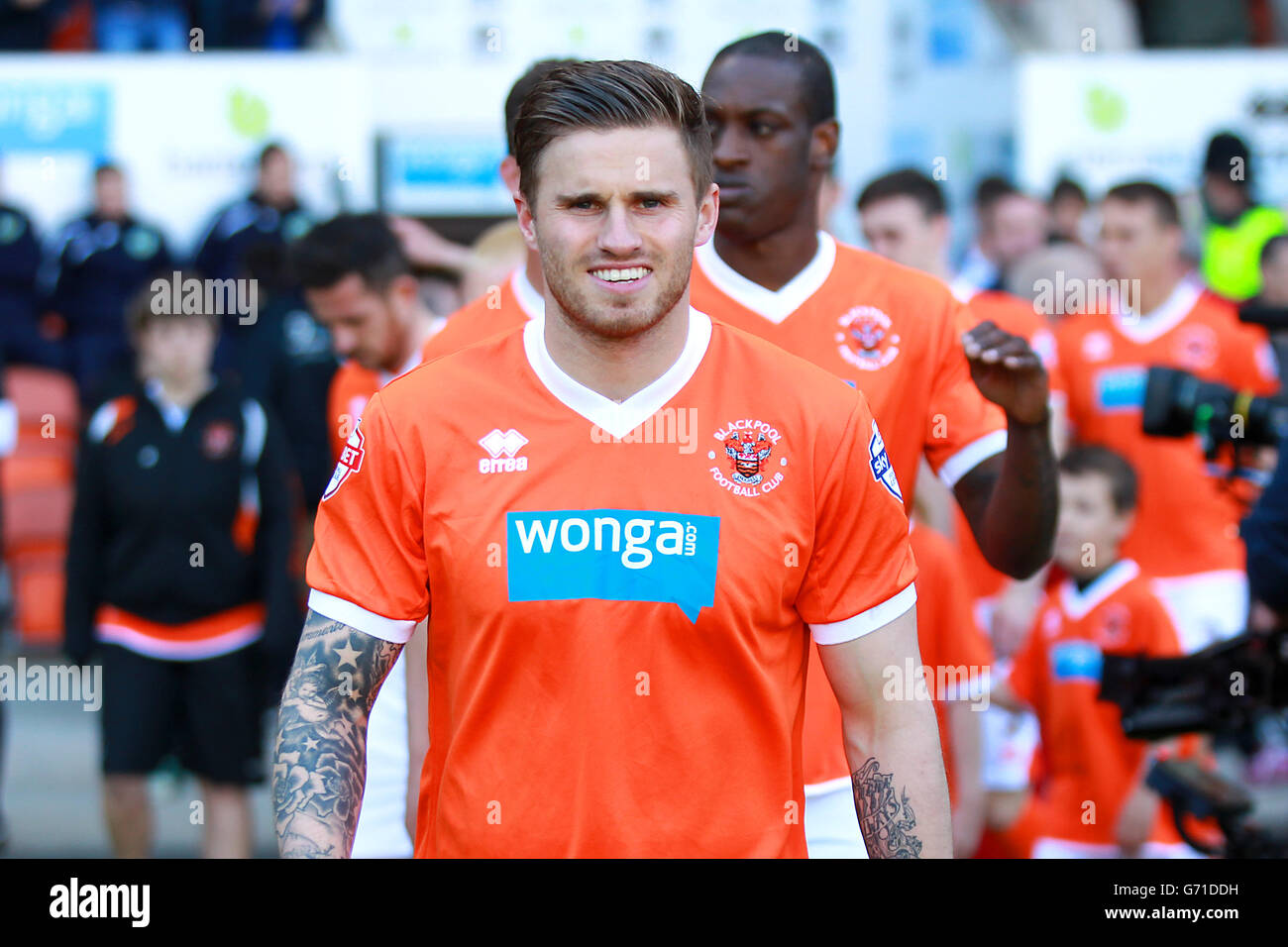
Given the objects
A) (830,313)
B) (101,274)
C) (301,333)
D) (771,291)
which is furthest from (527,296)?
(101,274)

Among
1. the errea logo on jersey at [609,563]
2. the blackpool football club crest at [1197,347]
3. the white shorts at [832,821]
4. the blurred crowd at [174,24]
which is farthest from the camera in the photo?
the blurred crowd at [174,24]

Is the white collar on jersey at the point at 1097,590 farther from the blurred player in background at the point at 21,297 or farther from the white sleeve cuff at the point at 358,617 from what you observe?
the blurred player in background at the point at 21,297

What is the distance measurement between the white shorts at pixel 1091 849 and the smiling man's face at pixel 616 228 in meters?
3.22

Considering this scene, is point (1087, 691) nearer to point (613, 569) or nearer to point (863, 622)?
point (863, 622)

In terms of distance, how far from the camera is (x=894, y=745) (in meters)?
2.88

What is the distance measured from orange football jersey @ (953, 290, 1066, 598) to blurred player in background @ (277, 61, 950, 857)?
12.2ft

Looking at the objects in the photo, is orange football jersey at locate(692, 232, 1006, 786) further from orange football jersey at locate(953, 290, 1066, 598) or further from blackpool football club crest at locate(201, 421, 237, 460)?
blackpool football club crest at locate(201, 421, 237, 460)

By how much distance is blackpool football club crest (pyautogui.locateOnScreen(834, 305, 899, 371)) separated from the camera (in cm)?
375

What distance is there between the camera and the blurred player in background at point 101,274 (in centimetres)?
955

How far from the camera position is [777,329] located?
3.81 meters

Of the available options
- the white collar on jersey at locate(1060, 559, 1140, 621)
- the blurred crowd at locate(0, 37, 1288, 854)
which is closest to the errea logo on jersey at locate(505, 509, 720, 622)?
the blurred crowd at locate(0, 37, 1288, 854)

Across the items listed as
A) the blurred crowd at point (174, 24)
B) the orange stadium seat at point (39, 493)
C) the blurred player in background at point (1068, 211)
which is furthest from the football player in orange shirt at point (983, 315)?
the blurred crowd at point (174, 24)
